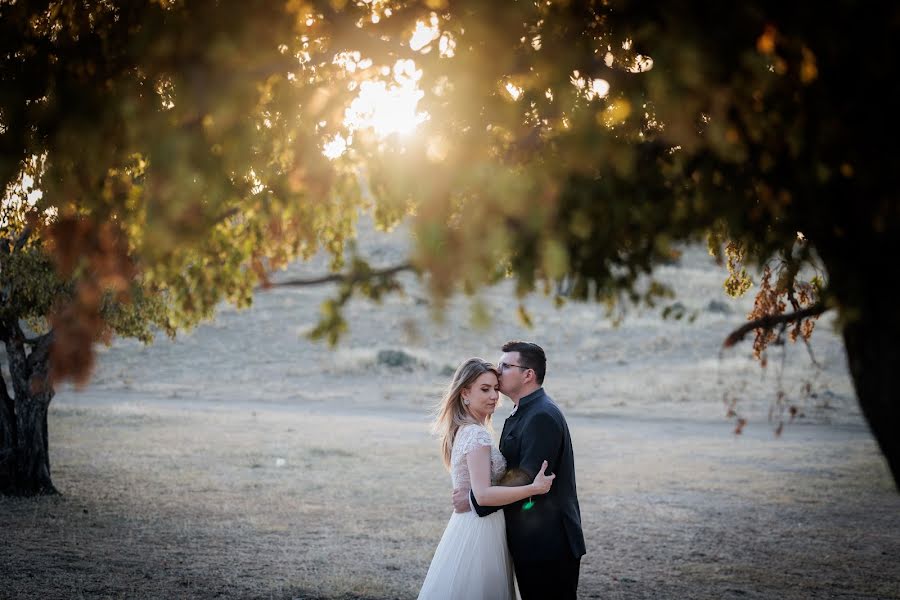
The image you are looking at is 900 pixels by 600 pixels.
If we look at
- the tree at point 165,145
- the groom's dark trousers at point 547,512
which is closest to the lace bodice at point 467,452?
the groom's dark trousers at point 547,512

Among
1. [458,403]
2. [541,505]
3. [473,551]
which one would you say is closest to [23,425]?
[458,403]

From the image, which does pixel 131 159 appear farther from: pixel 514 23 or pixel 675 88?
pixel 675 88

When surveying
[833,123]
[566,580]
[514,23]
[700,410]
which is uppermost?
[514,23]

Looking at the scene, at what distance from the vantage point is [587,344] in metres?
47.4

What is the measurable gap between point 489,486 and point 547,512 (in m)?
0.44

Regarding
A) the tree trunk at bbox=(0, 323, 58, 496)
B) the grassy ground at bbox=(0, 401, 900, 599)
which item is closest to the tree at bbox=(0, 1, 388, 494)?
the grassy ground at bbox=(0, 401, 900, 599)

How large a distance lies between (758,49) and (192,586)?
8.20 meters

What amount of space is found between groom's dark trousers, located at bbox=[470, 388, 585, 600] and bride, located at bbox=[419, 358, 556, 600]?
0.63ft

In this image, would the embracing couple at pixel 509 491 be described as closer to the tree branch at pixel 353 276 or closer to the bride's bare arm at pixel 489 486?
the bride's bare arm at pixel 489 486

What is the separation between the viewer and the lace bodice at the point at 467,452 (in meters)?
5.23

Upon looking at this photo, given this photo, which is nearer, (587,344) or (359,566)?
(359,566)

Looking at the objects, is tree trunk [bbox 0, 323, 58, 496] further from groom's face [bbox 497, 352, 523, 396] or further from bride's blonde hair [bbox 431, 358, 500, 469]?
groom's face [bbox 497, 352, 523, 396]

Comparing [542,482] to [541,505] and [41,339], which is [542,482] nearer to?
[541,505]

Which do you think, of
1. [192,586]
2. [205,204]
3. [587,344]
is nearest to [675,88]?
[205,204]
